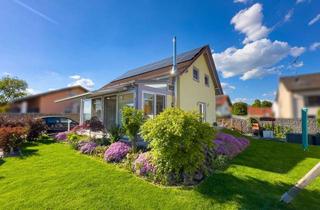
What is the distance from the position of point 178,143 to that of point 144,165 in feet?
5.77

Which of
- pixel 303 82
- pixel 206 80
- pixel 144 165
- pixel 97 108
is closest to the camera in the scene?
pixel 303 82

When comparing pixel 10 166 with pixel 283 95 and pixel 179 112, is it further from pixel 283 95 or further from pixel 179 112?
pixel 283 95

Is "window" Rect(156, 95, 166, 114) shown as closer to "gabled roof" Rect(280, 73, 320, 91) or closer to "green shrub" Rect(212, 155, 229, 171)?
"green shrub" Rect(212, 155, 229, 171)

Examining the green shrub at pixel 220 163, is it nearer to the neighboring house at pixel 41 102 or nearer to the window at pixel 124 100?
the neighboring house at pixel 41 102

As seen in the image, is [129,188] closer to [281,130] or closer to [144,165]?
[144,165]

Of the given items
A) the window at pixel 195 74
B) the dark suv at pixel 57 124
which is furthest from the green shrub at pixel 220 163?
the dark suv at pixel 57 124

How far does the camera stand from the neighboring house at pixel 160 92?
1250 centimetres

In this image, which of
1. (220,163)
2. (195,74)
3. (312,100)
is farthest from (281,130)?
(312,100)

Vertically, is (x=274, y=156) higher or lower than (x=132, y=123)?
lower

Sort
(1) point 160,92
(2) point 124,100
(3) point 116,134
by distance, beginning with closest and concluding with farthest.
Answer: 1. (3) point 116,134
2. (1) point 160,92
3. (2) point 124,100

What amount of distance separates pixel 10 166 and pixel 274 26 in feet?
37.5

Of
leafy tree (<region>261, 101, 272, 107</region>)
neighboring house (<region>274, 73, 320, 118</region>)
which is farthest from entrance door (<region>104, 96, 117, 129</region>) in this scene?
neighboring house (<region>274, 73, 320, 118</region>)

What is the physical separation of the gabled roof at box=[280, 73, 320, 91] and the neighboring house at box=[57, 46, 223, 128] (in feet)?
35.2

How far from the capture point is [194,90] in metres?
17.2
